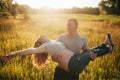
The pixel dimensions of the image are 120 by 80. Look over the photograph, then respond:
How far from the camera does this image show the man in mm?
4504

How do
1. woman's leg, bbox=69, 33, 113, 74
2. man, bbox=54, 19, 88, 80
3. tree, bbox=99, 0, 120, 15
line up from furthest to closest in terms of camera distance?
tree, bbox=99, 0, 120, 15
man, bbox=54, 19, 88, 80
woman's leg, bbox=69, 33, 113, 74

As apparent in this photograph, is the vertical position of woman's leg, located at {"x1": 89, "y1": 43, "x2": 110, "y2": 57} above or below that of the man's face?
below

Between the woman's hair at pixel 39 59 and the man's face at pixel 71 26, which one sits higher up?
the man's face at pixel 71 26

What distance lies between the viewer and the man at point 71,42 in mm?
4504

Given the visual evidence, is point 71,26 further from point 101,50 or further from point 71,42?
point 101,50

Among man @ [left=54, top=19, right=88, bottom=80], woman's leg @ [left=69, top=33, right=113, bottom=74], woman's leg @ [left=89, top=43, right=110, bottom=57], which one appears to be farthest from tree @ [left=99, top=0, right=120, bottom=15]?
woman's leg @ [left=69, top=33, right=113, bottom=74]

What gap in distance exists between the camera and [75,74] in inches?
177

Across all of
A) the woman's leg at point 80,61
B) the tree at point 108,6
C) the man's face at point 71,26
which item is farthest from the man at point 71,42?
the tree at point 108,6

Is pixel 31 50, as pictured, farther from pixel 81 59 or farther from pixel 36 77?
pixel 36 77

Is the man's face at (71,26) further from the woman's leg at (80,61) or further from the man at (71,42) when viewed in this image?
the woman's leg at (80,61)

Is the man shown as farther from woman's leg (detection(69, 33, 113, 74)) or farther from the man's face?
woman's leg (detection(69, 33, 113, 74))

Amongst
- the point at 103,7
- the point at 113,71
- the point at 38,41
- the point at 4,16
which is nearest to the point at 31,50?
the point at 38,41

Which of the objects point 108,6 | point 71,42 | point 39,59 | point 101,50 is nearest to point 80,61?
point 71,42

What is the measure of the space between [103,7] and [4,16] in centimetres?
4880
